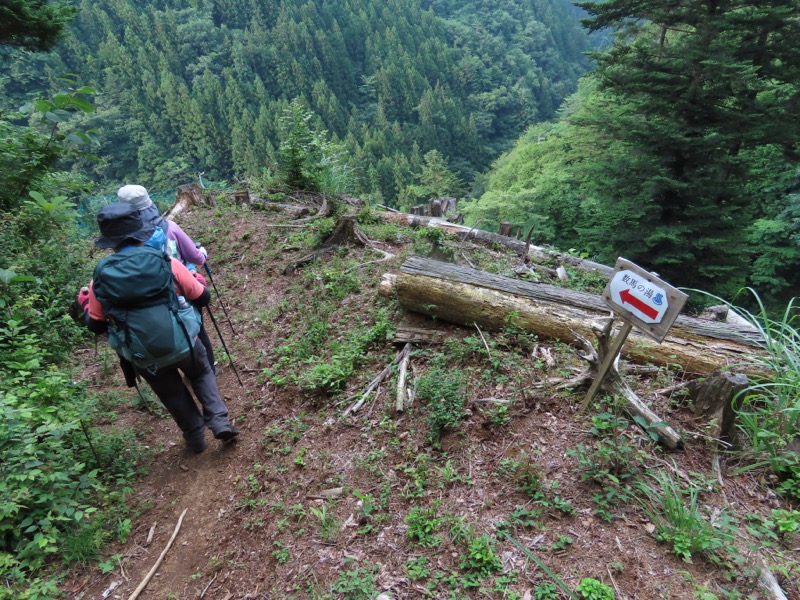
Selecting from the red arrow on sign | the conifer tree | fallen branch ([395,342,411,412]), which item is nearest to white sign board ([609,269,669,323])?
the red arrow on sign

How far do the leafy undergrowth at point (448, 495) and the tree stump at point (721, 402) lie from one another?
121mm

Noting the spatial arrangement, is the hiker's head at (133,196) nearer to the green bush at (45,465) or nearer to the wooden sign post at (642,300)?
the green bush at (45,465)

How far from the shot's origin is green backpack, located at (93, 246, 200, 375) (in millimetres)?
2986

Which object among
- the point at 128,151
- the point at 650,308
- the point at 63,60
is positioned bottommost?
the point at 128,151

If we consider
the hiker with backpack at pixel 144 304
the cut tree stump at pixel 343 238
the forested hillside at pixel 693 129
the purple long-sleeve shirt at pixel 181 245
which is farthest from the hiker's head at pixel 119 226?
the forested hillside at pixel 693 129

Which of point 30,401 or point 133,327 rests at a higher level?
point 133,327

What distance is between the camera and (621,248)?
11.5 m

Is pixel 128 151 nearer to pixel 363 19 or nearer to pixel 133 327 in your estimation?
pixel 363 19

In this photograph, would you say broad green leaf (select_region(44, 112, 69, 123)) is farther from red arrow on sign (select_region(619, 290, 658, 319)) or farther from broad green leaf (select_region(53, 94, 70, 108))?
red arrow on sign (select_region(619, 290, 658, 319))

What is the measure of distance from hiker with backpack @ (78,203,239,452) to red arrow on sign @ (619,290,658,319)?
10.9ft

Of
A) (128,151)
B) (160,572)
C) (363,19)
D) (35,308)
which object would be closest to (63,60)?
(128,151)

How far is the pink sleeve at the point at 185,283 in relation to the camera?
3.42 metres

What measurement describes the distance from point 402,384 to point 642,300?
214 centimetres

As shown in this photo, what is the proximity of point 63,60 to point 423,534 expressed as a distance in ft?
270
